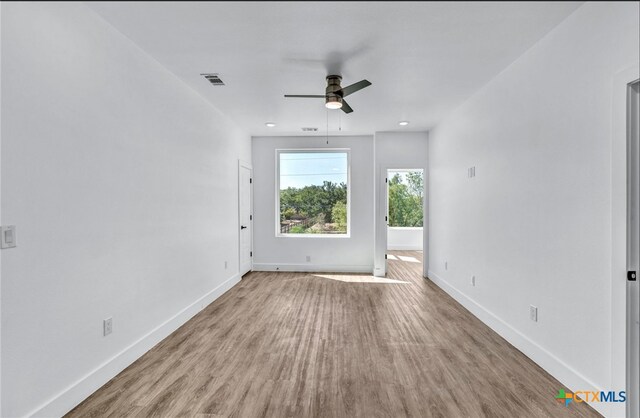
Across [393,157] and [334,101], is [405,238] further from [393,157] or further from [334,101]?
[334,101]

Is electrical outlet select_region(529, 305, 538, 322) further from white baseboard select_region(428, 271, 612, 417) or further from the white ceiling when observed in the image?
the white ceiling

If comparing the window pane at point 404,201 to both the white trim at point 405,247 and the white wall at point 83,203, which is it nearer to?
the white trim at point 405,247

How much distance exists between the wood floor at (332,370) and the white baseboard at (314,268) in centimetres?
203

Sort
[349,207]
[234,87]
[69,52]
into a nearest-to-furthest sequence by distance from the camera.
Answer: [69,52] < [234,87] < [349,207]

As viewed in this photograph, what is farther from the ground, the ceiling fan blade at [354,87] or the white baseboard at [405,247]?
the ceiling fan blade at [354,87]

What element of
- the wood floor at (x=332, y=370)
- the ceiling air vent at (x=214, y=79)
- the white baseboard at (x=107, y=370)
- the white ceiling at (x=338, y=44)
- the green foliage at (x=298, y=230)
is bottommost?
the wood floor at (x=332, y=370)

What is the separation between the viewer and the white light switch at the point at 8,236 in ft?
4.95

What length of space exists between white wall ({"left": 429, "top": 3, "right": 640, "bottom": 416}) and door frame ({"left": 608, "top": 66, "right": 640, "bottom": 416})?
0.07ft

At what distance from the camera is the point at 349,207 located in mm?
5836

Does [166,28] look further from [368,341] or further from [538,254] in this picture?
[538,254]

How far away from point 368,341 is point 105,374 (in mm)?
2087

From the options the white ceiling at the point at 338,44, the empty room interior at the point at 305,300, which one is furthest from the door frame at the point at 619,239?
the white ceiling at the point at 338,44

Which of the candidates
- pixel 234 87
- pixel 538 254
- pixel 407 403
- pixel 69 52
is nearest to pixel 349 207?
pixel 234 87

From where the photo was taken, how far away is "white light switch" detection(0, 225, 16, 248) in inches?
A: 59.4
